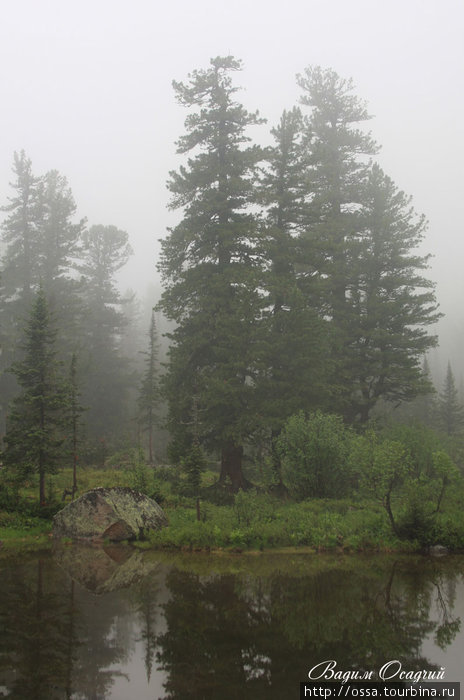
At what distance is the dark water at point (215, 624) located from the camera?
6723 millimetres

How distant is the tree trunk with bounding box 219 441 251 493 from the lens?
21.7m

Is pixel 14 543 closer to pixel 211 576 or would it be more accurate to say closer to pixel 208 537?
pixel 208 537

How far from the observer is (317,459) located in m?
17.8

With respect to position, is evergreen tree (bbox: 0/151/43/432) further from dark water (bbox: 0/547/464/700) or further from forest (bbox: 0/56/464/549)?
dark water (bbox: 0/547/464/700)

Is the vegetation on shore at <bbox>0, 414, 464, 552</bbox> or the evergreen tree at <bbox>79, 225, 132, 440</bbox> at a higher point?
the evergreen tree at <bbox>79, 225, 132, 440</bbox>

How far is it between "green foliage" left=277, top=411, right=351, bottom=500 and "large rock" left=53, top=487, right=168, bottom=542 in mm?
5158

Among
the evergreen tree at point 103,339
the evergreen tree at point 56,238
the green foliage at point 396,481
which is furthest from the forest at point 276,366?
the evergreen tree at point 56,238

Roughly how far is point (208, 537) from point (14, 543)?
5.85 meters

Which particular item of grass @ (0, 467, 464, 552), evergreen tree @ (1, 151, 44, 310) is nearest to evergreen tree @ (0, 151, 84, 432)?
evergreen tree @ (1, 151, 44, 310)

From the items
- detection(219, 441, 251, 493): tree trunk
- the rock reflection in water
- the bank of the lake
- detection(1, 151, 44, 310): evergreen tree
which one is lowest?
the rock reflection in water

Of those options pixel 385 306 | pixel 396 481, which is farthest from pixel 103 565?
pixel 385 306

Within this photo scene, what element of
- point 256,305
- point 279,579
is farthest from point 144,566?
point 256,305

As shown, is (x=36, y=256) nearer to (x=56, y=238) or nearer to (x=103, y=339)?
(x=56, y=238)

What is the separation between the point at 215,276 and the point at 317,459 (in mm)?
9219
